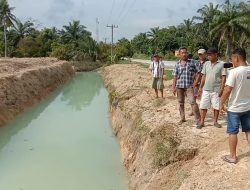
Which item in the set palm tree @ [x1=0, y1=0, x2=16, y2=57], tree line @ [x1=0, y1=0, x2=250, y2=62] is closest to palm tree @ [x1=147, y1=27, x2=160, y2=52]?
tree line @ [x1=0, y1=0, x2=250, y2=62]

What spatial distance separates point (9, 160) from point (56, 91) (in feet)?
62.2

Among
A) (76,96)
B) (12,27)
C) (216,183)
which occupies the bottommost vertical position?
(76,96)

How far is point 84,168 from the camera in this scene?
1007cm

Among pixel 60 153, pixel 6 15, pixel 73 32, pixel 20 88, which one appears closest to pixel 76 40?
pixel 73 32

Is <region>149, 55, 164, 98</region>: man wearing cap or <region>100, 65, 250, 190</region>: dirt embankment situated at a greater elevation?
<region>149, 55, 164, 98</region>: man wearing cap

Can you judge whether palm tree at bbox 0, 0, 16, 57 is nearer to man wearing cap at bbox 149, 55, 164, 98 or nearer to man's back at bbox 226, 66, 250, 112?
man wearing cap at bbox 149, 55, 164, 98

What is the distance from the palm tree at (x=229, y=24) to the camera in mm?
34406

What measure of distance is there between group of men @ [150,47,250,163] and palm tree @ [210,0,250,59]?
27.3 m

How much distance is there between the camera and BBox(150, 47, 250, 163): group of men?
18.2ft

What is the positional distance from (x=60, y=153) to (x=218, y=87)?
19.2ft

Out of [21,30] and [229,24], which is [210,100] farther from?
[21,30]

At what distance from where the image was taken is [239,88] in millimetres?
5547

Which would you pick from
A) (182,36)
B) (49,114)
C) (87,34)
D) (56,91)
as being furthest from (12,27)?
(49,114)

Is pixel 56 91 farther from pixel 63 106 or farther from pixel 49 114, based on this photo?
pixel 49 114
